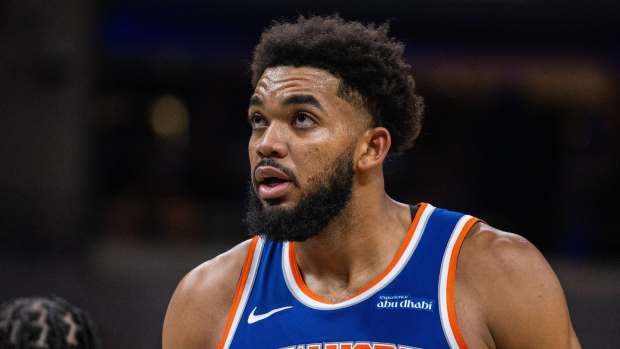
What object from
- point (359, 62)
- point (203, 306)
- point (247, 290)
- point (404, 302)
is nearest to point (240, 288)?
point (247, 290)

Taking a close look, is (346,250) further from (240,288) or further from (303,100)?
(303,100)

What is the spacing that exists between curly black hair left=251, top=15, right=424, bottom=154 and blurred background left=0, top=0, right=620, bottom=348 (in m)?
3.26

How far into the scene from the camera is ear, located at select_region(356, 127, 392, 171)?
3.11 m

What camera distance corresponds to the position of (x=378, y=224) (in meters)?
3.15

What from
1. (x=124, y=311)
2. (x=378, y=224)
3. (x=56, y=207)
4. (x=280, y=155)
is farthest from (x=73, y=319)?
(x=56, y=207)

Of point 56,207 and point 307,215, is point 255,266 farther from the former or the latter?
point 56,207

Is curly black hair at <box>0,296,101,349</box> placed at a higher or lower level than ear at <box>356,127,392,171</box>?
lower

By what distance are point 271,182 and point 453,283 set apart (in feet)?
2.20

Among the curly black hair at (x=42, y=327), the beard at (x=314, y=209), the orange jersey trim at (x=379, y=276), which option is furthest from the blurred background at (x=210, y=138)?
the curly black hair at (x=42, y=327)

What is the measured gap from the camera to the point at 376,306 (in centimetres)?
297

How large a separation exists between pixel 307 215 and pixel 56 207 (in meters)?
5.30

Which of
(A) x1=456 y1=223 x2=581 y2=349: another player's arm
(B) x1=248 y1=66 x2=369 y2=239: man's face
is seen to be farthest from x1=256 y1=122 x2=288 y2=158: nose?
(A) x1=456 y1=223 x2=581 y2=349: another player's arm

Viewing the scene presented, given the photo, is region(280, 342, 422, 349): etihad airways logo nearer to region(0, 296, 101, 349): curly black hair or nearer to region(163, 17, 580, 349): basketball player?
region(163, 17, 580, 349): basketball player

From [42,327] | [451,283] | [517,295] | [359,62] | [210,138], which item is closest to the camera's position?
[42,327]
